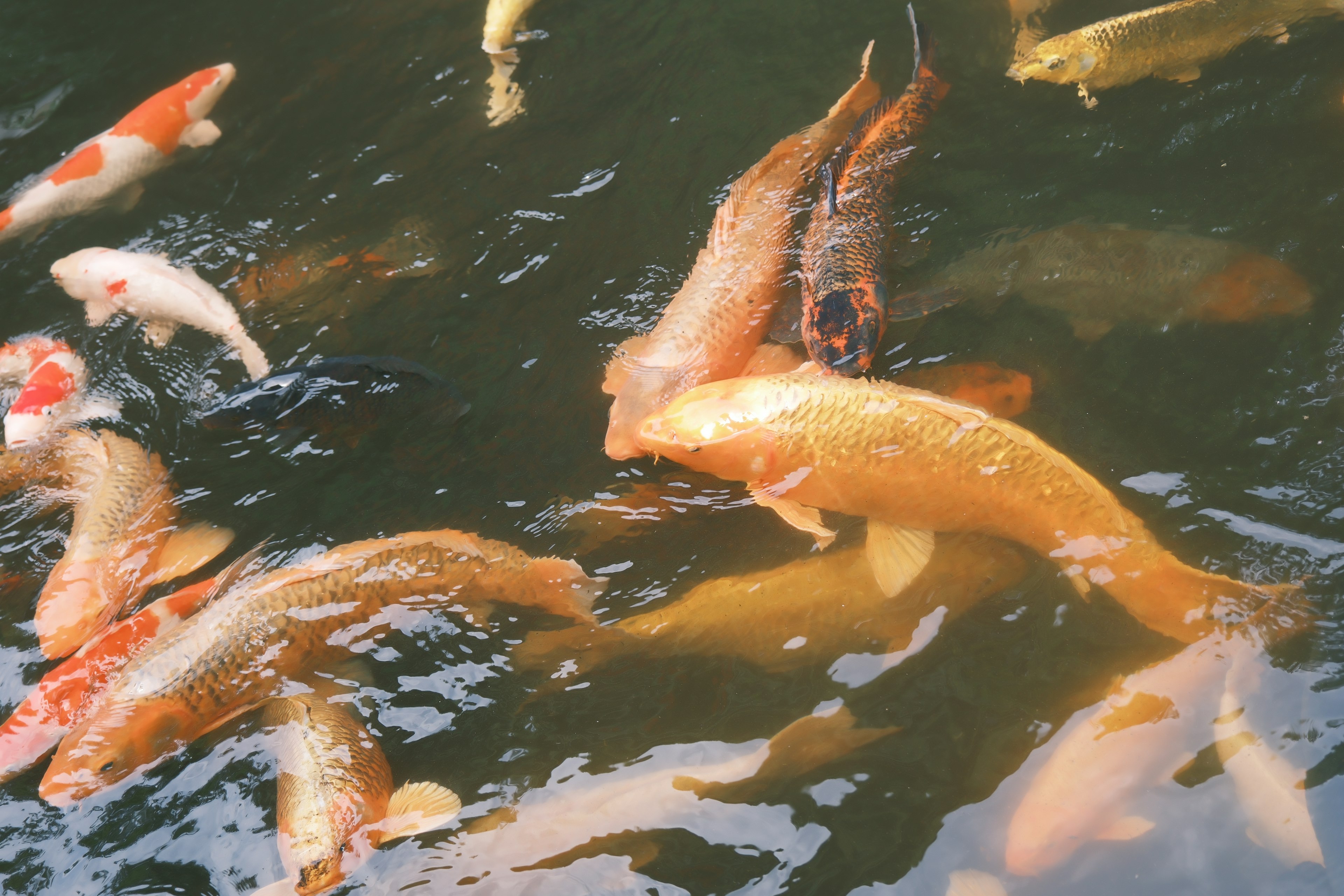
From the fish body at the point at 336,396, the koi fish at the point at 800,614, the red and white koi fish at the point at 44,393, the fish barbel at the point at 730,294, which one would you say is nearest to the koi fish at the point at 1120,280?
the fish barbel at the point at 730,294

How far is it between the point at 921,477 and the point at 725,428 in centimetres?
67

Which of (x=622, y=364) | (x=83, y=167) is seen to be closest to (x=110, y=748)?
(x=622, y=364)

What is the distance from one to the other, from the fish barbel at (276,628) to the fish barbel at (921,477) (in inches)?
26.4

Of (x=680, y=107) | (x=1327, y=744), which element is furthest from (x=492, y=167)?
(x=1327, y=744)

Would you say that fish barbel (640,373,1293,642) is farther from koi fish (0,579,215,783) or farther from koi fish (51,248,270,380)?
koi fish (51,248,270,380)

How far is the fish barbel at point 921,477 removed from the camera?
255 centimetres

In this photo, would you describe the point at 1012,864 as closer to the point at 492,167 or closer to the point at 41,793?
the point at 41,793

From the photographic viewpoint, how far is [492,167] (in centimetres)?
447

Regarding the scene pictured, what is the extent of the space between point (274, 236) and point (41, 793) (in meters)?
2.80

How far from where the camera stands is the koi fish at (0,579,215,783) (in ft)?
9.21

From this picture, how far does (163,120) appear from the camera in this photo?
15.9 ft

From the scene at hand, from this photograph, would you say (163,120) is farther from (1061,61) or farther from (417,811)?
(1061,61)

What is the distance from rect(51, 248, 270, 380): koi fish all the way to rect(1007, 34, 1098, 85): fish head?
3.96 meters

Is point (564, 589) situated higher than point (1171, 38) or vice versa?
point (1171, 38)
